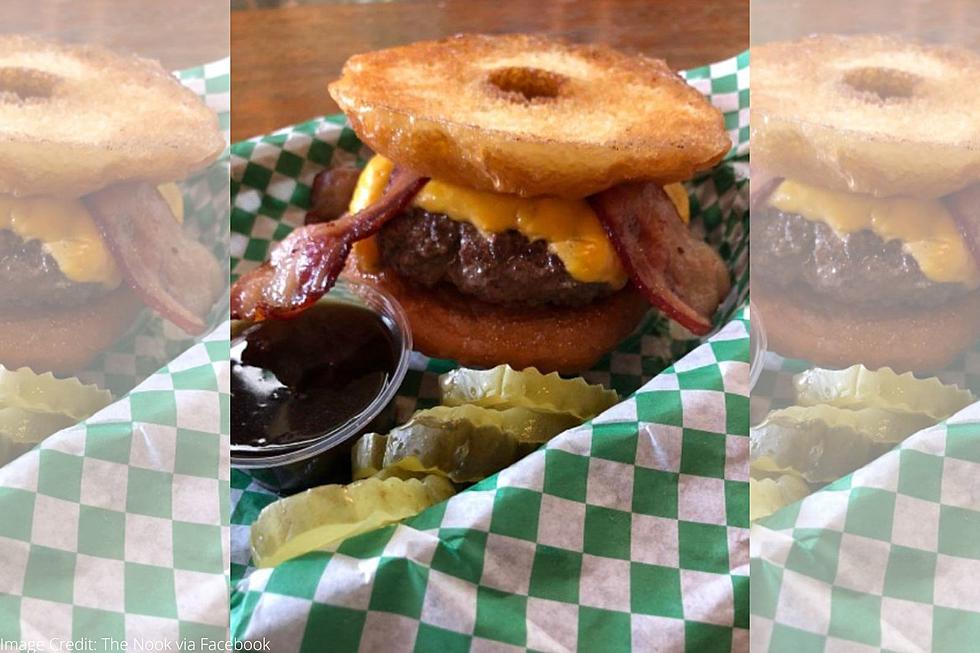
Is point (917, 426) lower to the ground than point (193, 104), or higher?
lower

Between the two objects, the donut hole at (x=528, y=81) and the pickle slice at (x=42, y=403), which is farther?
the donut hole at (x=528, y=81)

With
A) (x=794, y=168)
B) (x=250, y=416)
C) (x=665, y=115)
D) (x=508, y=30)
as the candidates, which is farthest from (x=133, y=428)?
(x=508, y=30)

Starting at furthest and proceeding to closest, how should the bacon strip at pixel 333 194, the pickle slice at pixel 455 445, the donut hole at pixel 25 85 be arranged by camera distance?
the bacon strip at pixel 333 194, the pickle slice at pixel 455 445, the donut hole at pixel 25 85

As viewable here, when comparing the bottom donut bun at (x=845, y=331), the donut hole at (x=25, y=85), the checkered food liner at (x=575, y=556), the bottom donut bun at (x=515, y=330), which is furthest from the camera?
the bottom donut bun at (x=515, y=330)

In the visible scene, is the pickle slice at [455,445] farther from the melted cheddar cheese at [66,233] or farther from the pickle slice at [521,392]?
the melted cheddar cheese at [66,233]

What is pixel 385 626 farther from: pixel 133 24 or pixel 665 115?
pixel 665 115

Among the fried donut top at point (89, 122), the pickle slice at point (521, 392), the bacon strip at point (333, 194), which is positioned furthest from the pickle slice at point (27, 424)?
the bacon strip at point (333, 194)
